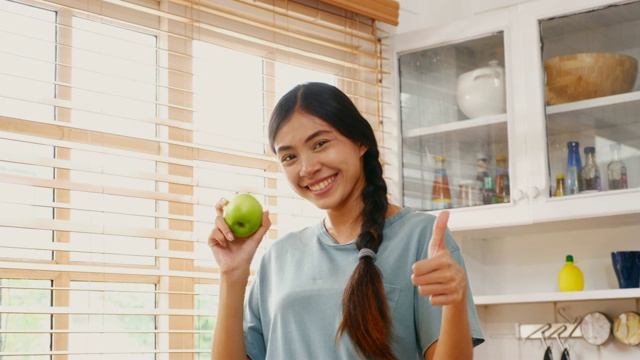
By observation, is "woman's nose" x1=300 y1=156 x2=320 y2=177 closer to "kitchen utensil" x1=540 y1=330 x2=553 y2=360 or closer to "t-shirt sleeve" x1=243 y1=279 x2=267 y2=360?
"t-shirt sleeve" x1=243 y1=279 x2=267 y2=360

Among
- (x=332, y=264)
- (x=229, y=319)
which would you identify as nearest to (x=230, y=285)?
(x=229, y=319)

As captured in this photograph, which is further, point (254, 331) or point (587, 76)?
point (587, 76)

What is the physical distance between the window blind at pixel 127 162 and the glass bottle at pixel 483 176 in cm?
52

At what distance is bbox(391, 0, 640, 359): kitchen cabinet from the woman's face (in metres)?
1.09

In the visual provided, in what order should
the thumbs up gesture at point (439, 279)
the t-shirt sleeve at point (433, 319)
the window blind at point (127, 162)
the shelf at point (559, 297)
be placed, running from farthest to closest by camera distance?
the shelf at point (559, 297), the window blind at point (127, 162), the t-shirt sleeve at point (433, 319), the thumbs up gesture at point (439, 279)

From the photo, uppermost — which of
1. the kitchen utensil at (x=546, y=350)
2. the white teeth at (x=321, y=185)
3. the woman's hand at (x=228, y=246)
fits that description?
the white teeth at (x=321, y=185)

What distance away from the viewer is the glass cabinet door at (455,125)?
275 cm

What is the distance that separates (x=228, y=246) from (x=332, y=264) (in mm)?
210

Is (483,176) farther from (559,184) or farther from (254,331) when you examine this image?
(254,331)

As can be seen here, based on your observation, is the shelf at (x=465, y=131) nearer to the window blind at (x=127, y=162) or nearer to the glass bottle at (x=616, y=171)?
the glass bottle at (x=616, y=171)

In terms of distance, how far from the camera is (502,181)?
2717 mm

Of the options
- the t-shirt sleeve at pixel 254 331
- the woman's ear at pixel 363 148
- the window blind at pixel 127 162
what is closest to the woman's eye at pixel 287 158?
the woman's ear at pixel 363 148

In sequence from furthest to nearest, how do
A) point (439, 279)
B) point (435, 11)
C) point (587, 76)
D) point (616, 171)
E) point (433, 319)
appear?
point (435, 11), point (587, 76), point (616, 171), point (433, 319), point (439, 279)

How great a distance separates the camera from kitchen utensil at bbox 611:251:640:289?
2.59 meters
